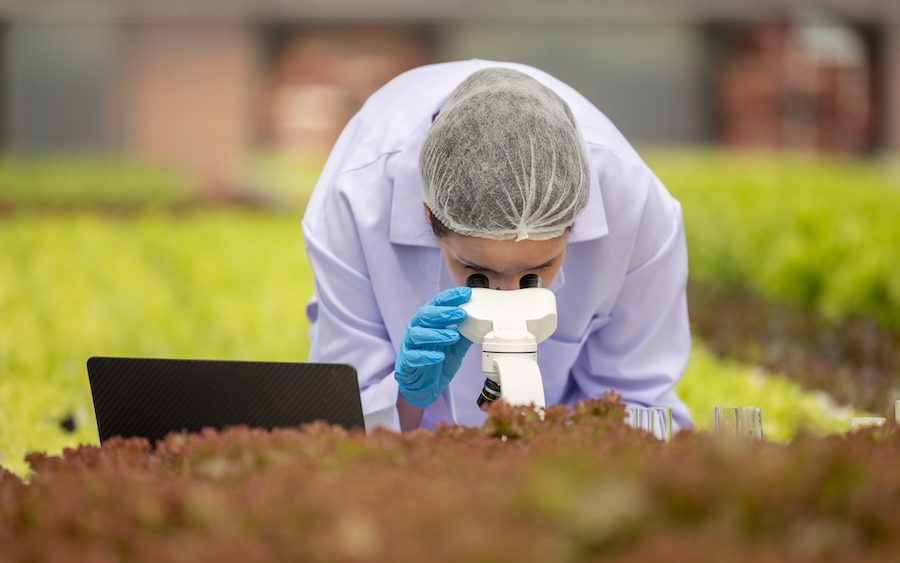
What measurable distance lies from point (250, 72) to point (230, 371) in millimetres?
16894

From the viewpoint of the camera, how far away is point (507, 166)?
2.22 meters

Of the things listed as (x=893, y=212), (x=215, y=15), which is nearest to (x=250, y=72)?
(x=215, y=15)

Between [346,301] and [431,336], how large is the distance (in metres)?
0.52

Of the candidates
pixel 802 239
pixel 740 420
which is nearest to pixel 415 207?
pixel 740 420

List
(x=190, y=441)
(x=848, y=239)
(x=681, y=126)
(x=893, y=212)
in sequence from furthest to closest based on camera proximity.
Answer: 1. (x=681, y=126)
2. (x=893, y=212)
3. (x=848, y=239)
4. (x=190, y=441)

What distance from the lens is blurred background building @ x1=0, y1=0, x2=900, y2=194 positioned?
17.9 m

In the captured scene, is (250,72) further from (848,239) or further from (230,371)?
(230,371)

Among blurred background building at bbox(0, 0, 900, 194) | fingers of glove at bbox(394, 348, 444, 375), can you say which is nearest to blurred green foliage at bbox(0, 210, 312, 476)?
fingers of glove at bbox(394, 348, 444, 375)

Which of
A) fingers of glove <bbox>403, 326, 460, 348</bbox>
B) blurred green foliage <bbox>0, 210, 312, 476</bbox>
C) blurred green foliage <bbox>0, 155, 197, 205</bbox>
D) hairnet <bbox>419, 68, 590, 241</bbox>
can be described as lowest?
blurred green foliage <bbox>0, 155, 197, 205</bbox>

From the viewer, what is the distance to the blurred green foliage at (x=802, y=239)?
5133mm

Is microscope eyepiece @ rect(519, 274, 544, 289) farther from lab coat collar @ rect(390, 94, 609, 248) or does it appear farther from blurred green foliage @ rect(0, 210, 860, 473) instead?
blurred green foliage @ rect(0, 210, 860, 473)

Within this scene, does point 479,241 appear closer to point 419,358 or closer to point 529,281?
point 529,281

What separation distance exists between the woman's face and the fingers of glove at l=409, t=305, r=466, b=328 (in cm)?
14

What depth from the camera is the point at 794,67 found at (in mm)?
18156
